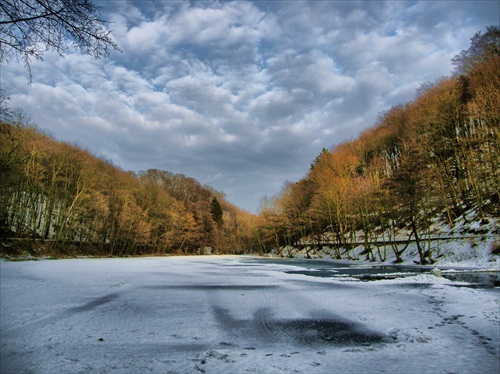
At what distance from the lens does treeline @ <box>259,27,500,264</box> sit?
21.0 m

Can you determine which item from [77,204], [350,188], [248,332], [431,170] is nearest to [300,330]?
[248,332]

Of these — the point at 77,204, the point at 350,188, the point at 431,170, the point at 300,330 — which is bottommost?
the point at 300,330

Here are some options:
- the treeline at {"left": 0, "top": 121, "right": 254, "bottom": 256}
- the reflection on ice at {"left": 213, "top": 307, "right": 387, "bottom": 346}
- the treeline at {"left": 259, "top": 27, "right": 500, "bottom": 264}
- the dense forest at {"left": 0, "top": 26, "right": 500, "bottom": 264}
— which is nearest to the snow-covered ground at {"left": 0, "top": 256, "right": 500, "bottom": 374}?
the reflection on ice at {"left": 213, "top": 307, "right": 387, "bottom": 346}

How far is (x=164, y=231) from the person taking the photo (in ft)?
182

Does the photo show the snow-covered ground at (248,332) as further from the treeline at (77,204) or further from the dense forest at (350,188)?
the treeline at (77,204)

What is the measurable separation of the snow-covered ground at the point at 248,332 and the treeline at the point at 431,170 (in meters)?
16.9

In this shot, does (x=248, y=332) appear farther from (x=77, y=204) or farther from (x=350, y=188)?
(x=77, y=204)

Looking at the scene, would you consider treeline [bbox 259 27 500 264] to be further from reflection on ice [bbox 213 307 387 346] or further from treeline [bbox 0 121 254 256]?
treeline [bbox 0 121 254 256]

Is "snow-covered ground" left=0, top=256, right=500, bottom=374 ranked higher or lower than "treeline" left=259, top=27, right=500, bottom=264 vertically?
lower

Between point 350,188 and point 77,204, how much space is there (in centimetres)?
3254

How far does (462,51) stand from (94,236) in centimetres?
5457

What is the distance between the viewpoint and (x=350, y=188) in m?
33.4

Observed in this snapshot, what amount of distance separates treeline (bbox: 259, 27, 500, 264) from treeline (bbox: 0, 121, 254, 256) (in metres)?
22.3

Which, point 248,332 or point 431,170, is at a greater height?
point 431,170
